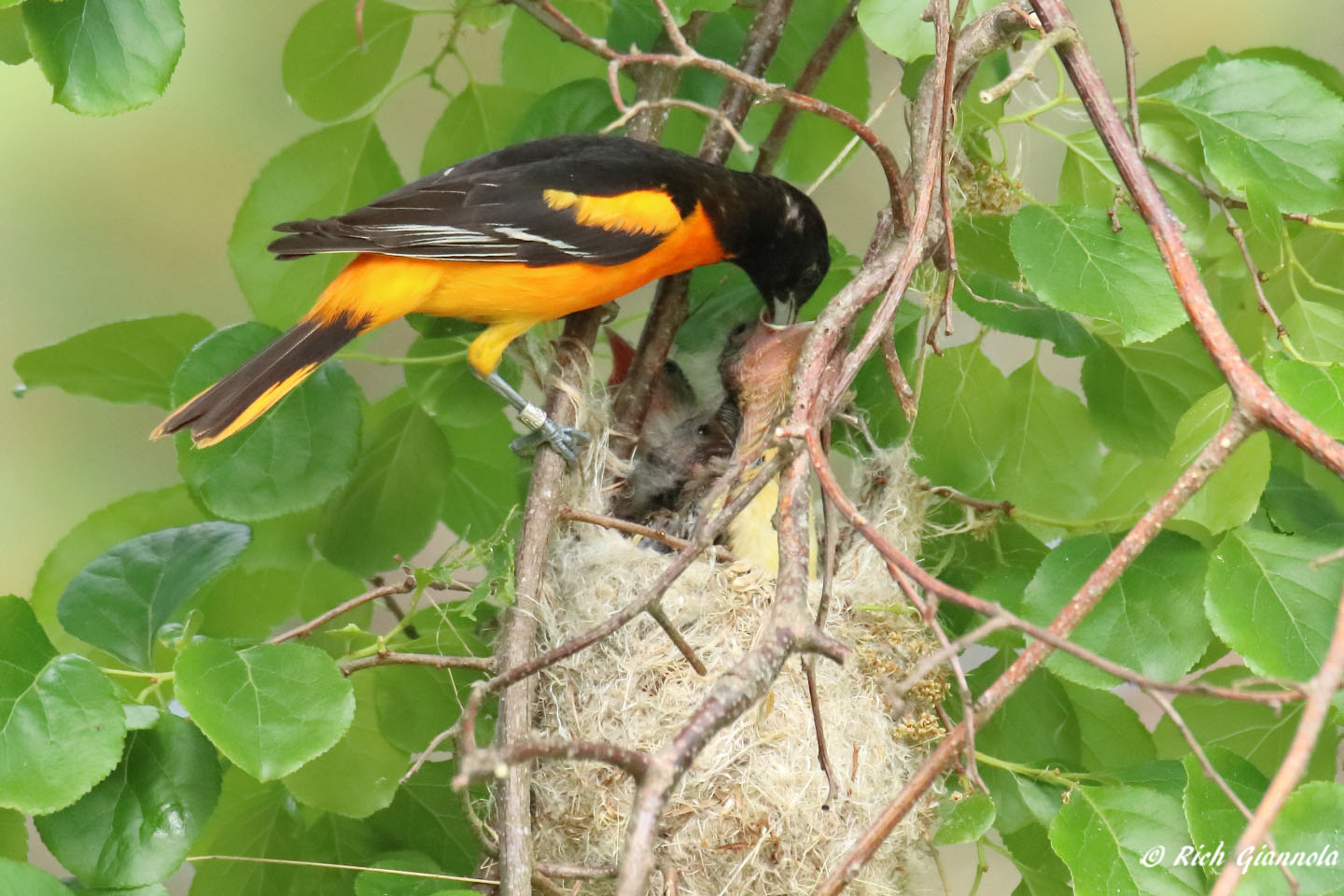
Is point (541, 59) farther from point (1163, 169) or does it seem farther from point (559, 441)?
point (1163, 169)

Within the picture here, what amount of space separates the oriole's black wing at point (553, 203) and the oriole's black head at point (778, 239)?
113 mm

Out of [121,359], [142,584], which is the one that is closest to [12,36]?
[121,359]

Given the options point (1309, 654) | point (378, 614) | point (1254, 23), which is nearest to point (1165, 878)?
point (1309, 654)

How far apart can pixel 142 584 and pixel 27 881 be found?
0.37 metres

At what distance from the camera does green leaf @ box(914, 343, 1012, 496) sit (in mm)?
1585

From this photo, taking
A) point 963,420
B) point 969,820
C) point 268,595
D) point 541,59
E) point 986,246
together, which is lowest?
point 268,595

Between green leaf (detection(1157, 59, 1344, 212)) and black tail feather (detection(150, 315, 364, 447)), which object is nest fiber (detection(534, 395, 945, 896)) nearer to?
black tail feather (detection(150, 315, 364, 447))

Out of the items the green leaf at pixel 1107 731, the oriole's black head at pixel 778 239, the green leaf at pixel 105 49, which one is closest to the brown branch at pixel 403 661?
the green leaf at pixel 105 49

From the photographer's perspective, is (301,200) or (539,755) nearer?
(539,755)

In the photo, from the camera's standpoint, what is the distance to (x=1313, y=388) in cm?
107

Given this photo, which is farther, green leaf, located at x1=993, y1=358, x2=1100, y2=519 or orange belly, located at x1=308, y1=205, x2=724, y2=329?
orange belly, located at x1=308, y1=205, x2=724, y2=329

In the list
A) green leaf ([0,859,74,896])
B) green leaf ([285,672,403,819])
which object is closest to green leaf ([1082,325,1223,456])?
green leaf ([285,672,403,819])

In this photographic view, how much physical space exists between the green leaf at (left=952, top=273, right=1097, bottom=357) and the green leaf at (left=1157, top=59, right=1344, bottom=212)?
25cm

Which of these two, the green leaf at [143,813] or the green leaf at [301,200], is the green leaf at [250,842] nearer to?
the green leaf at [143,813]
